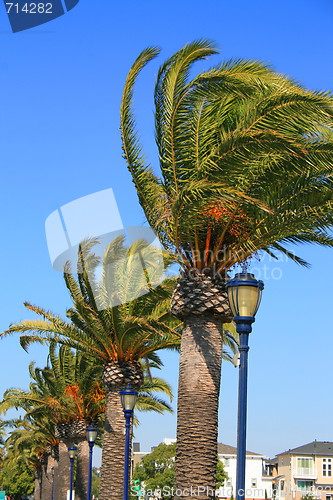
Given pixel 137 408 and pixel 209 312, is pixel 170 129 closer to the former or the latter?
pixel 209 312

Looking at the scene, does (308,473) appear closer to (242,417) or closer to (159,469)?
(159,469)

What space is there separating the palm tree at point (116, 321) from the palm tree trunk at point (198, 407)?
6285 mm

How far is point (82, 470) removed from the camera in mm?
35531

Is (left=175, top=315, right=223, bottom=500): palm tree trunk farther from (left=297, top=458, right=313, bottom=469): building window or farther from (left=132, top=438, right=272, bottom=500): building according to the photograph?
(left=132, top=438, right=272, bottom=500): building

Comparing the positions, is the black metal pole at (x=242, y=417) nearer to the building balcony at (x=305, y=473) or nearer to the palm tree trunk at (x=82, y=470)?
the palm tree trunk at (x=82, y=470)

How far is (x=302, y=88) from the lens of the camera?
14234 mm

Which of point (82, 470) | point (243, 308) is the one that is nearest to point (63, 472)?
point (82, 470)

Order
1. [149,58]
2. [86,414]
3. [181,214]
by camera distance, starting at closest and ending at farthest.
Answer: [181,214]
[149,58]
[86,414]

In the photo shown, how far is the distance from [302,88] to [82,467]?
25.6 meters

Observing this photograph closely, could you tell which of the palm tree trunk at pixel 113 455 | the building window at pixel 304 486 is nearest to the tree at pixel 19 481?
the building window at pixel 304 486

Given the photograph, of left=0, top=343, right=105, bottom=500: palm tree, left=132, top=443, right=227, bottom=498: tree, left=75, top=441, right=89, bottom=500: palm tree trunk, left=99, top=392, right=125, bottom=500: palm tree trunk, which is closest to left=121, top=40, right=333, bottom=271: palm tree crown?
left=99, top=392, right=125, bottom=500: palm tree trunk

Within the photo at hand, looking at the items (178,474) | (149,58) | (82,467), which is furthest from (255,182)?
(82,467)

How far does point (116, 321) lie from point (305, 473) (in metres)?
79.6

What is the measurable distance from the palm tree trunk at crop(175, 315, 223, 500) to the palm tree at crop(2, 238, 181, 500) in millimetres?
6285
